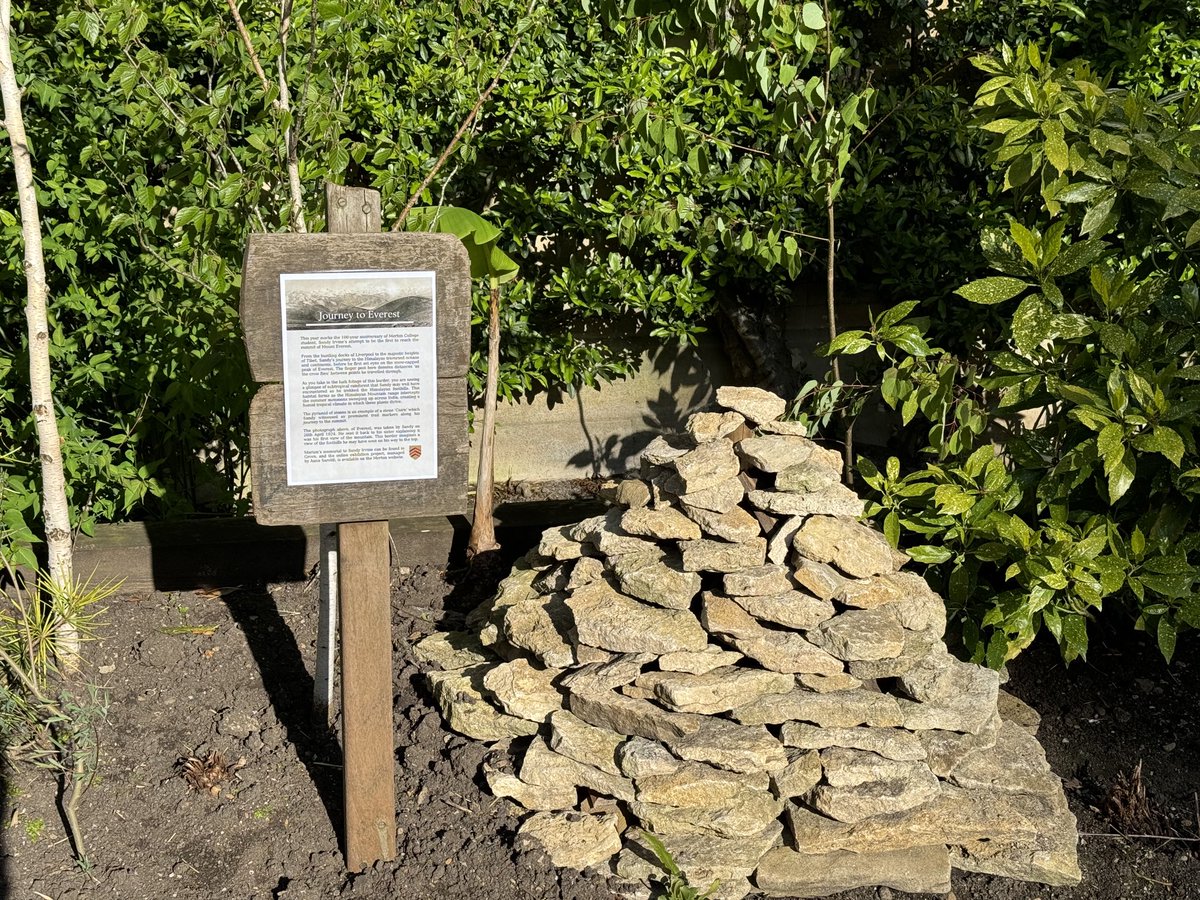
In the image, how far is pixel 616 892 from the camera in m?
3.39

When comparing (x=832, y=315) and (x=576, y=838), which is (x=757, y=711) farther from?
(x=832, y=315)

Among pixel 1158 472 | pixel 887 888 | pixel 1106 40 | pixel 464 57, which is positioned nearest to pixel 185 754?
pixel 887 888

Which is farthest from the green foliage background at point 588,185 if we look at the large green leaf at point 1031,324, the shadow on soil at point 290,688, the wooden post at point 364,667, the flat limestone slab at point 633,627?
the flat limestone slab at point 633,627

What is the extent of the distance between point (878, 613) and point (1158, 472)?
1.15m

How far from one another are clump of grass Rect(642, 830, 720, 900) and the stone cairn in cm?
4

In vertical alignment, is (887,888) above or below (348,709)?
below

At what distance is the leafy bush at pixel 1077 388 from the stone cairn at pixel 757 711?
0.38m

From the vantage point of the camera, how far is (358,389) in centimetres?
312

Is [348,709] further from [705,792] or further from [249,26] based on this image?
[249,26]

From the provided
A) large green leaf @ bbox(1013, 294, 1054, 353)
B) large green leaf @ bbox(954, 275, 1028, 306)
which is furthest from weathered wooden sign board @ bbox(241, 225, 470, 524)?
large green leaf @ bbox(1013, 294, 1054, 353)

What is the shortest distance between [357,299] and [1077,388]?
2.31 metres

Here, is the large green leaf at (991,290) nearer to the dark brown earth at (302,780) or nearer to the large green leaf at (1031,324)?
the large green leaf at (1031,324)

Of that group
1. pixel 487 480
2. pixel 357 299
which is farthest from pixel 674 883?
pixel 487 480

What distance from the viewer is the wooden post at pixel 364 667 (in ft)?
10.4
